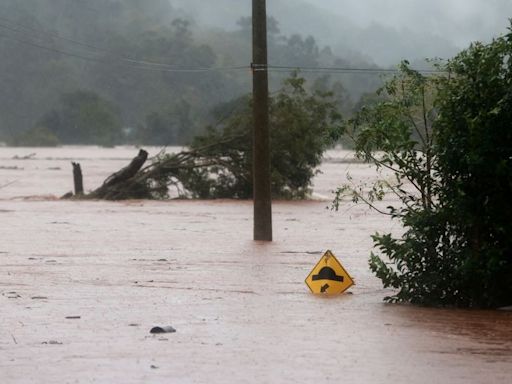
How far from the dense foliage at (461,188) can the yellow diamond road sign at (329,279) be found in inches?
32.5

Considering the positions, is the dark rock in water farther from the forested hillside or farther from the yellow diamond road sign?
the forested hillside

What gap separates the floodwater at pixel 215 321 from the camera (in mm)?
8812

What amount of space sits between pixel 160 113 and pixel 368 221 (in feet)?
356

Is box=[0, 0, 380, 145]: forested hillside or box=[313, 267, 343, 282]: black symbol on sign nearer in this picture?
box=[313, 267, 343, 282]: black symbol on sign

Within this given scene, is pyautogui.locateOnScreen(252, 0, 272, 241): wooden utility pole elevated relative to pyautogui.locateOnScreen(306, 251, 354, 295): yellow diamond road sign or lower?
elevated

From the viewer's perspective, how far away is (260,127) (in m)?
21.5

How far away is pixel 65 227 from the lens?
26.3 meters

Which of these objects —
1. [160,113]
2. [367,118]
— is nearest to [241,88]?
[160,113]

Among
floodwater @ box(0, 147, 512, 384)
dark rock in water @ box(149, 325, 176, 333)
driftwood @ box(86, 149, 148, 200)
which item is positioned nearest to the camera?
floodwater @ box(0, 147, 512, 384)

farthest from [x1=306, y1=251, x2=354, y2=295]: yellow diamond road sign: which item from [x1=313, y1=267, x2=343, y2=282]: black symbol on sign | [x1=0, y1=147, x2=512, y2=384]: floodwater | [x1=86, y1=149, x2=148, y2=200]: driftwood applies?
[x1=86, y1=149, x2=148, y2=200]: driftwood

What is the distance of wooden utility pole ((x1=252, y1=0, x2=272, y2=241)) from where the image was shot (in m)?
21.0

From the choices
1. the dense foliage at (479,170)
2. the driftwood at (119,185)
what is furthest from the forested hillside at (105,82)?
the dense foliage at (479,170)

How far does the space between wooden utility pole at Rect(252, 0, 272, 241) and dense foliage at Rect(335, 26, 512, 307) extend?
793 centimetres

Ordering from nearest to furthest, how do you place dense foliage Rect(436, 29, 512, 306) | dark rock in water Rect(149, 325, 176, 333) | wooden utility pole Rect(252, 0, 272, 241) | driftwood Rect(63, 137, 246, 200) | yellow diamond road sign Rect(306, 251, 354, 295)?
1. dark rock in water Rect(149, 325, 176, 333)
2. dense foliage Rect(436, 29, 512, 306)
3. yellow diamond road sign Rect(306, 251, 354, 295)
4. wooden utility pole Rect(252, 0, 272, 241)
5. driftwood Rect(63, 137, 246, 200)
